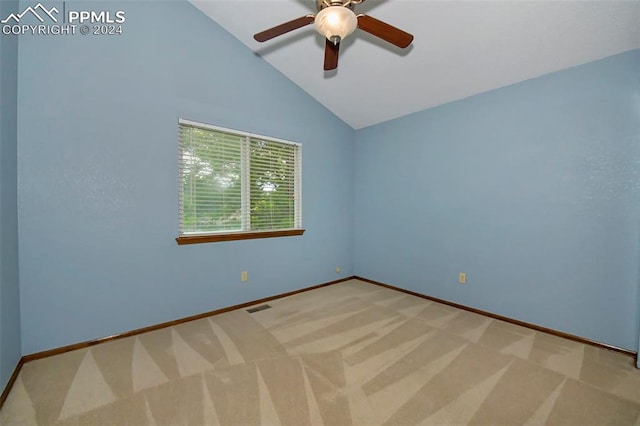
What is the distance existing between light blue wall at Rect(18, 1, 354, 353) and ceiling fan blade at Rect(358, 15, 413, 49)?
1783 millimetres

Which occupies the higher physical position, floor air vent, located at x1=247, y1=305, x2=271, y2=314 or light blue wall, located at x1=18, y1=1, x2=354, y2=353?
light blue wall, located at x1=18, y1=1, x2=354, y2=353

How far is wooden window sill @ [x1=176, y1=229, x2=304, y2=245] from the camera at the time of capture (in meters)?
2.62

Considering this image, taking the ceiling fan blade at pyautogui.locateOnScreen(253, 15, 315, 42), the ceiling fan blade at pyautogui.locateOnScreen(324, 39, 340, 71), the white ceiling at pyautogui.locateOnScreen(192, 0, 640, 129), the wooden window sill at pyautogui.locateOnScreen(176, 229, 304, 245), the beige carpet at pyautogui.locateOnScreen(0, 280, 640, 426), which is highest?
the white ceiling at pyautogui.locateOnScreen(192, 0, 640, 129)

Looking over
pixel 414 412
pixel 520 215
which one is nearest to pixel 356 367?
pixel 414 412

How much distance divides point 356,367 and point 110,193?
251cm

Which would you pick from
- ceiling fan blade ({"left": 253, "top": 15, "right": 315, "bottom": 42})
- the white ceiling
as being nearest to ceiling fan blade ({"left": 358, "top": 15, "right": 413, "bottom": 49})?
ceiling fan blade ({"left": 253, "top": 15, "right": 315, "bottom": 42})

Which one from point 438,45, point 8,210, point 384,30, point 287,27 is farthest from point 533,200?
point 8,210

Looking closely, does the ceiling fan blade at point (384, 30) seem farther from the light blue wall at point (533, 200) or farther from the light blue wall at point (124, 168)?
the light blue wall at point (124, 168)

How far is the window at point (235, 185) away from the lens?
2686 mm

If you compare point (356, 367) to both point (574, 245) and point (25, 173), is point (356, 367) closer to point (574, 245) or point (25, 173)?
point (574, 245)

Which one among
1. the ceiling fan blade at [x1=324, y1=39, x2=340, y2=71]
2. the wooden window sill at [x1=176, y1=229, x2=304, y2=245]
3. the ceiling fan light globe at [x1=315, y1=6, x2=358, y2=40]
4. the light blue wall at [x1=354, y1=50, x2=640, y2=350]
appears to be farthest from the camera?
the wooden window sill at [x1=176, y1=229, x2=304, y2=245]

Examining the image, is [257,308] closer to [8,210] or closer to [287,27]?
[8,210]

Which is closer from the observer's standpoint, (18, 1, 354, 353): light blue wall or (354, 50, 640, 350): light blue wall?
(18, 1, 354, 353): light blue wall

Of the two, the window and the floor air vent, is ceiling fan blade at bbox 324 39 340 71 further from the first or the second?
the floor air vent
